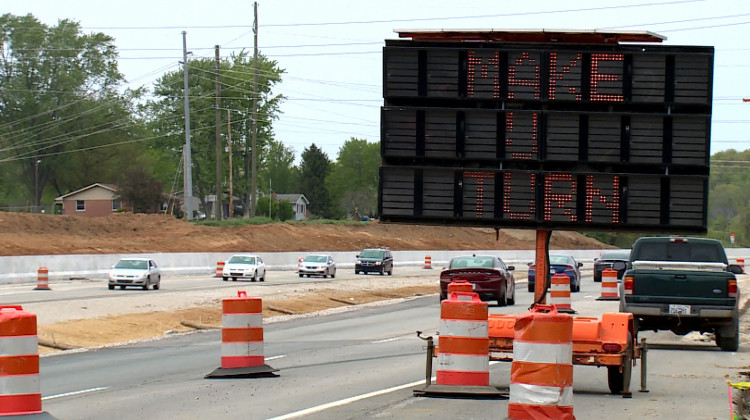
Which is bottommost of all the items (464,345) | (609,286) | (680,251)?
(609,286)

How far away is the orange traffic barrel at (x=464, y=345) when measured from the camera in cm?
1255

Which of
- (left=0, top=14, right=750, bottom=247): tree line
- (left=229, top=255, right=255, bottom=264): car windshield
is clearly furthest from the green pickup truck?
(left=0, top=14, right=750, bottom=247): tree line

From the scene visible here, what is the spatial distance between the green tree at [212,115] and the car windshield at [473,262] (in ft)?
217

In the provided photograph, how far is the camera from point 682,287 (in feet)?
62.5

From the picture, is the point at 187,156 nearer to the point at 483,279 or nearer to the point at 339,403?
the point at 483,279

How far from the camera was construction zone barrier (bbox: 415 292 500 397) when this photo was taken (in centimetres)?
1255

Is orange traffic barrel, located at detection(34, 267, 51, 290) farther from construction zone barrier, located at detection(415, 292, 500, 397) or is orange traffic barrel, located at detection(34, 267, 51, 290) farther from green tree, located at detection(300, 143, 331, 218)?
green tree, located at detection(300, 143, 331, 218)

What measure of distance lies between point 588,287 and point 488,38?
35861 millimetres

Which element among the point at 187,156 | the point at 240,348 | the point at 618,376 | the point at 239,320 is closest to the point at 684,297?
the point at 618,376

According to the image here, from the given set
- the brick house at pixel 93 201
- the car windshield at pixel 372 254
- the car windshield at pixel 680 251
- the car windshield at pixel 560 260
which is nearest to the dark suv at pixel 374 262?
the car windshield at pixel 372 254

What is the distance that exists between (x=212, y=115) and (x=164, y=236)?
34.7m

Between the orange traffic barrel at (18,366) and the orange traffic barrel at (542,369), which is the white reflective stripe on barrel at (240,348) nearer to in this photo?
the orange traffic barrel at (18,366)

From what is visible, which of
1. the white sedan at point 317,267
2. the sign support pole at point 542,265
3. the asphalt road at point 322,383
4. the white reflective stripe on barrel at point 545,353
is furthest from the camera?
the white sedan at point 317,267

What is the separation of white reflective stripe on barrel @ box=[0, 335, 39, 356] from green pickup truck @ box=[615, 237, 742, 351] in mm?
11583
